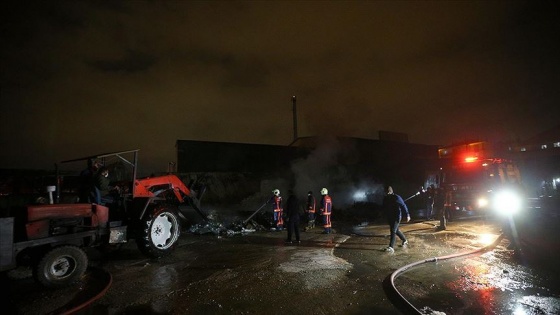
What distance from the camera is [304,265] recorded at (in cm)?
669

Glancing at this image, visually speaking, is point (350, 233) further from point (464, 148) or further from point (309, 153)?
point (309, 153)

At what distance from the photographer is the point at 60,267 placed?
18.9ft

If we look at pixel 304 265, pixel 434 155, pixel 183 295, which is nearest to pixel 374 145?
pixel 434 155

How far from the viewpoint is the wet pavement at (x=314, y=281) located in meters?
→ 4.55

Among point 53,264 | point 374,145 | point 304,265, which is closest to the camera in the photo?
point 53,264

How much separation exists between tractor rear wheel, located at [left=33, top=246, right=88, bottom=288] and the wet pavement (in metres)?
0.19

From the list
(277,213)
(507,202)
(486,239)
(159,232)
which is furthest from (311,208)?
(507,202)

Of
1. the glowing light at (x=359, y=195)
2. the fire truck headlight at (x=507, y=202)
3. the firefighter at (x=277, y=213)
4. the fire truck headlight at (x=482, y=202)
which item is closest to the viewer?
the fire truck headlight at (x=507, y=202)

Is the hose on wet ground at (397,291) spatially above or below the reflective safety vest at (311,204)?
below

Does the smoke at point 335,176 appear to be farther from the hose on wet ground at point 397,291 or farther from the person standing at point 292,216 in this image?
the hose on wet ground at point 397,291

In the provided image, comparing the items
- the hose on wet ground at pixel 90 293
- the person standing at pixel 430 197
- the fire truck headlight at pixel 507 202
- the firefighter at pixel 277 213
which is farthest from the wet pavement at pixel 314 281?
the person standing at pixel 430 197

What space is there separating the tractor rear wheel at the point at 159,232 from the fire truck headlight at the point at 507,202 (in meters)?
9.72

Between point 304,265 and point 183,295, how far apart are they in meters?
2.65

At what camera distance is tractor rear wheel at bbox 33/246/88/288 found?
538 cm
